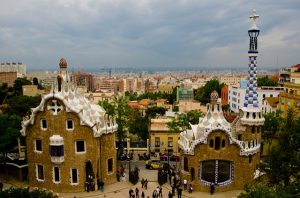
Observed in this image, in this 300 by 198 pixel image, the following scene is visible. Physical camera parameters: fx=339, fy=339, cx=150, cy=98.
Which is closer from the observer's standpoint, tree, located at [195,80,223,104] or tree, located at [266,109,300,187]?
tree, located at [266,109,300,187]

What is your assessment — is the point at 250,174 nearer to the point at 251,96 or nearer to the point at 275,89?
the point at 251,96

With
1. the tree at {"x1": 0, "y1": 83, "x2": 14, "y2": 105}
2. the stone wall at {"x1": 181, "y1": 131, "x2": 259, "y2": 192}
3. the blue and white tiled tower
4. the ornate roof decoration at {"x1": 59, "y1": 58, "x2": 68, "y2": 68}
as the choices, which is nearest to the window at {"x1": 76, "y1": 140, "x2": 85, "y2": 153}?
the ornate roof decoration at {"x1": 59, "y1": 58, "x2": 68, "y2": 68}

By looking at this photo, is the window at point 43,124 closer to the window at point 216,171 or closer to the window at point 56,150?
the window at point 56,150

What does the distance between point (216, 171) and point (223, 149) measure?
7.32 ft

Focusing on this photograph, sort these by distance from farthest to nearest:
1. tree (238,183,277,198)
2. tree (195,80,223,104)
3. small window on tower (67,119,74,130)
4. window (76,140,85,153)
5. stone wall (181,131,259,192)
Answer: tree (195,80,223,104)
window (76,140,85,153)
small window on tower (67,119,74,130)
stone wall (181,131,259,192)
tree (238,183,277,198)

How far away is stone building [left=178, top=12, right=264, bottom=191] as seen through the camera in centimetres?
3127

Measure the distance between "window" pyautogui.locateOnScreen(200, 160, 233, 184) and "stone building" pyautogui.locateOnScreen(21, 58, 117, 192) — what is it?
32.4ft

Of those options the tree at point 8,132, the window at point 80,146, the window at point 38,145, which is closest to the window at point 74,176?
the window at point 80,146

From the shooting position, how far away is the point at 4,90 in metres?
71.8

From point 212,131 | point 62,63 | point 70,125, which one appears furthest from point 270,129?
point 62,63

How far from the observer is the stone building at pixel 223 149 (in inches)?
1231

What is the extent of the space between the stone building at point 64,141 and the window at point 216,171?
389 inches

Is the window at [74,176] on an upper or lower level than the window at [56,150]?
lower

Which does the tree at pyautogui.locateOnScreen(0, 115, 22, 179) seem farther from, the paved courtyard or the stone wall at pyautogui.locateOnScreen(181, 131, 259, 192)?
the stone wall at pyautogui.locateOnScreen(181, 131, 259, 192)
